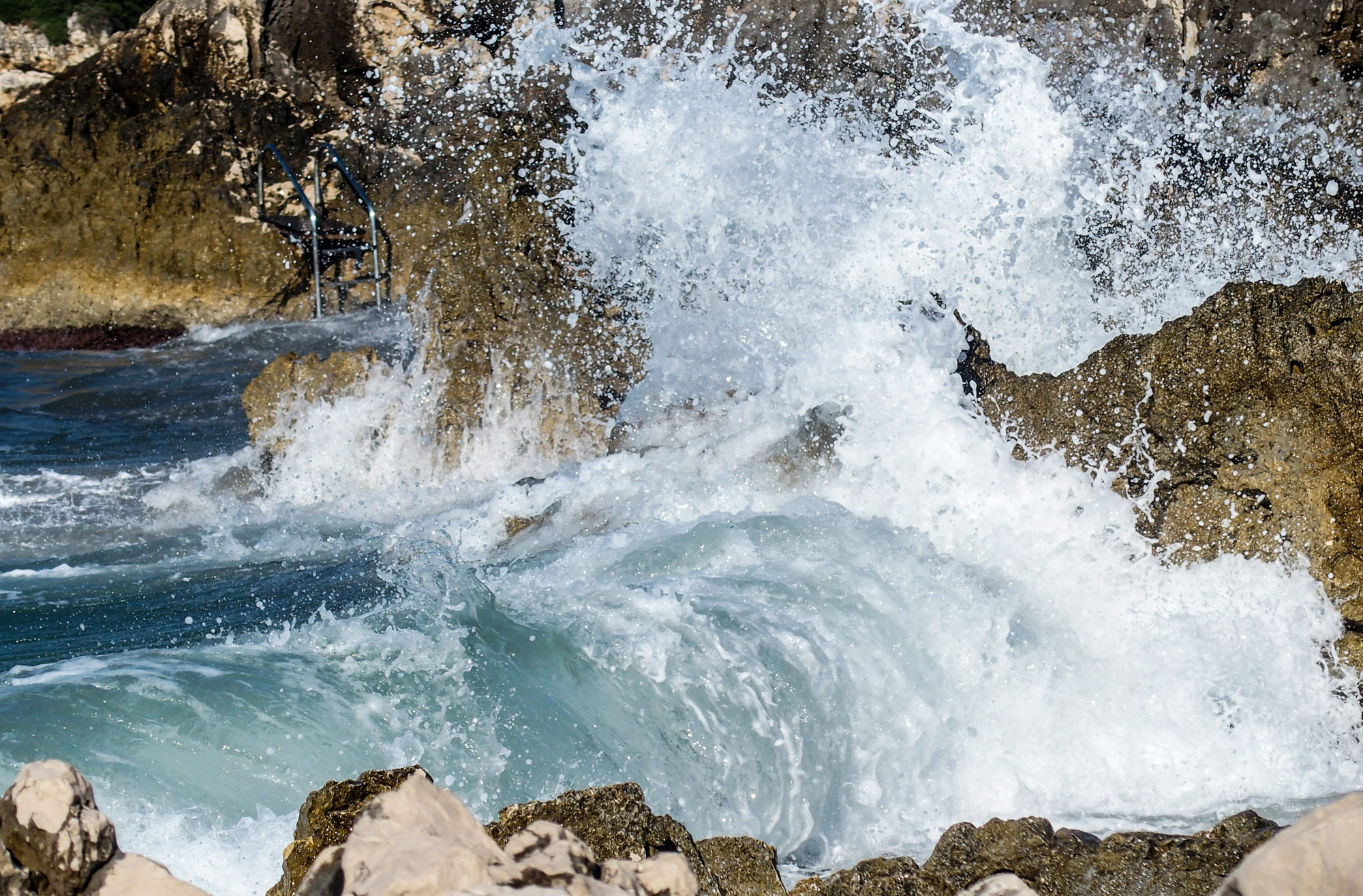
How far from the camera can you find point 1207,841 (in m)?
2.40

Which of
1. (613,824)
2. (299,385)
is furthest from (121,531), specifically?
(613,824)

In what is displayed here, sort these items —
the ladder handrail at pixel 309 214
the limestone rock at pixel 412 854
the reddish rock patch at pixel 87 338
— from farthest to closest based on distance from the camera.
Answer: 1. the reddish rock patch at pixel 87 338
2. the ladder handrail at pixel 309 214
3. the limestone rock at pixel 412 854

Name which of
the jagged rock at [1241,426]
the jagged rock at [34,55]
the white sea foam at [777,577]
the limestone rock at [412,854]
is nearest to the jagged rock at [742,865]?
the white sea foam at [777,577]

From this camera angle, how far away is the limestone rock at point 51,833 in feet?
5.55

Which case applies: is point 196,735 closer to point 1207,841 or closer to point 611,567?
point 611,567

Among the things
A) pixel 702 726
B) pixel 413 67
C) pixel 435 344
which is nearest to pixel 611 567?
pixel 702 726

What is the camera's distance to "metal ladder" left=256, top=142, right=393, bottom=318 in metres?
12.2

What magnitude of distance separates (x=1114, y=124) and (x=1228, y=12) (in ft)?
17.0

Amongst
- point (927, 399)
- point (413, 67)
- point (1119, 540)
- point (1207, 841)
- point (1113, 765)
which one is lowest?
point (1113, 765)

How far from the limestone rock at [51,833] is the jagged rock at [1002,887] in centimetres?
129

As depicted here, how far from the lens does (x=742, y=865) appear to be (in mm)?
2359

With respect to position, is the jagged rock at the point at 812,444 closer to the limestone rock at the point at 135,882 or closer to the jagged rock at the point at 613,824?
the jagged rock at the point at 613,824

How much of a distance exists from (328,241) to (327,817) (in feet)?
38.2

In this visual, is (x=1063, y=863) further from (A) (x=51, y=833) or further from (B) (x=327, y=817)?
(A) (x=51, y=833)
